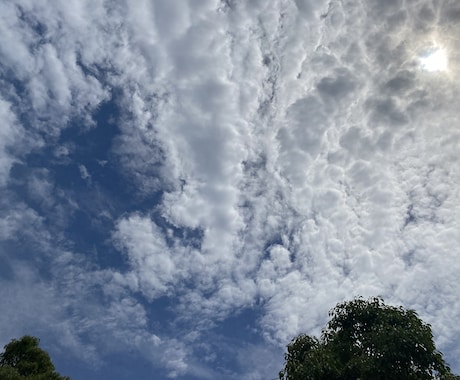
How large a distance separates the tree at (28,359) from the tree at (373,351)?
17.3 metres

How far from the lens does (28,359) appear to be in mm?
27500

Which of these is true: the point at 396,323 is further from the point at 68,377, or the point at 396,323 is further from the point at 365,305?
the point at 68,377

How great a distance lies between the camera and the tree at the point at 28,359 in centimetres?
2658

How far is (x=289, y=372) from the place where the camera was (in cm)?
2533

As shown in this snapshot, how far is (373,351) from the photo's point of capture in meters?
23.5

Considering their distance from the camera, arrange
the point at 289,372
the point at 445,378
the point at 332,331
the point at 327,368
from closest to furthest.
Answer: the point at 445,378 < the point at 327,368 < the point at 289,372 < the point at 332,331

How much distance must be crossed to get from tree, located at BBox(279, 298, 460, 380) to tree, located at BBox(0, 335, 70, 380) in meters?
17.3

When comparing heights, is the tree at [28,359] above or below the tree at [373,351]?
below

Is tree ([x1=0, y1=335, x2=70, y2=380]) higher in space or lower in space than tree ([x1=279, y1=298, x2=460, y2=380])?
lower

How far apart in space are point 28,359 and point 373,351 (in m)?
24.9

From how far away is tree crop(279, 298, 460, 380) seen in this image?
22.3m

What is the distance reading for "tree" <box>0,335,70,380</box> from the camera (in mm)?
26581

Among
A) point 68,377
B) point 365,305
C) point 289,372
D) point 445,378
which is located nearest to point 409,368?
point 445,378

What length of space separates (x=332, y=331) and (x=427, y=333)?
649cm
